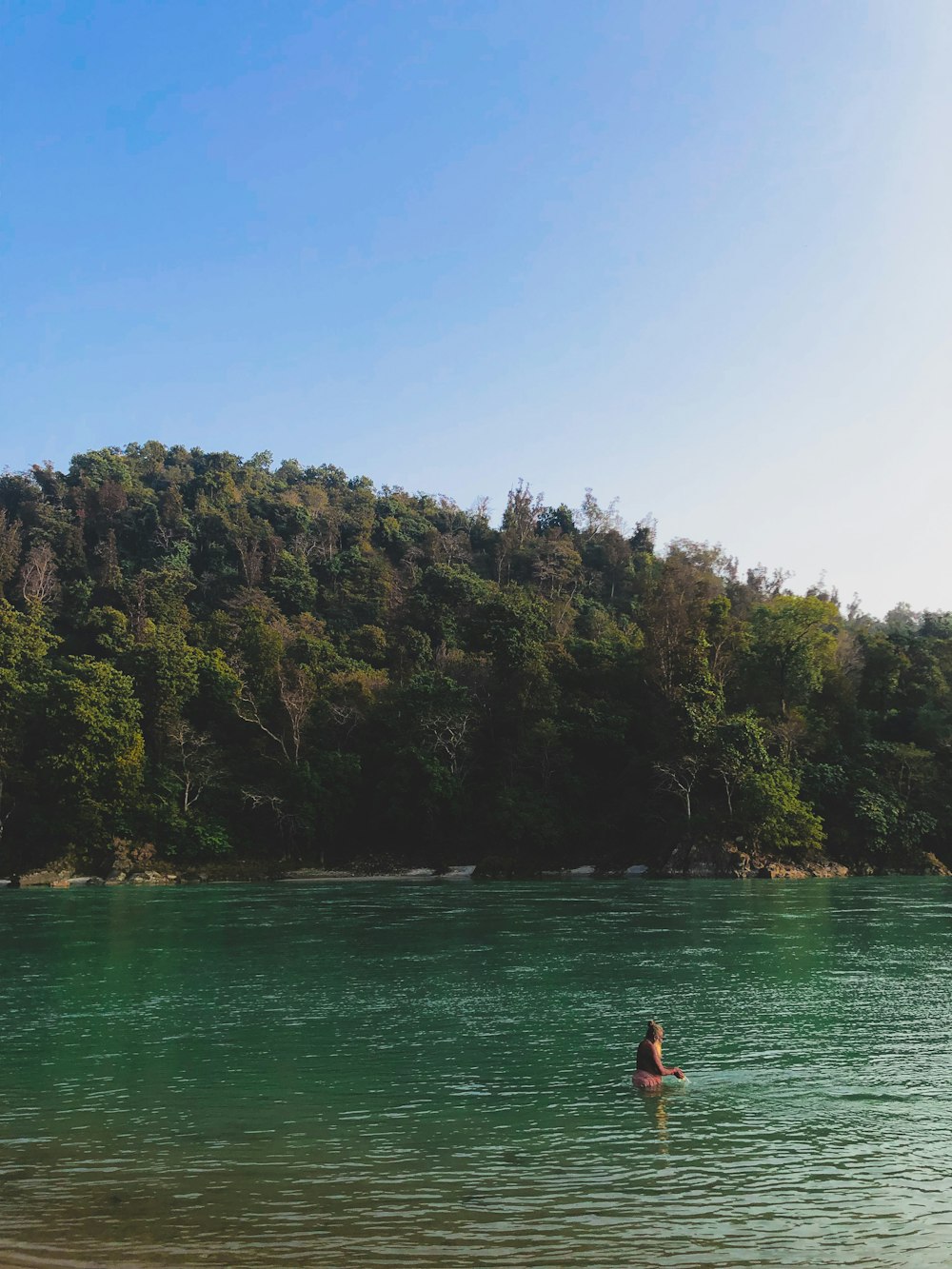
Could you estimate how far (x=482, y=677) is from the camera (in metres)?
73.9

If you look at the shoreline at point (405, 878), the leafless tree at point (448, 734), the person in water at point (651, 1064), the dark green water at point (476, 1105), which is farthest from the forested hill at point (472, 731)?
the person in water at point (651, 1064)

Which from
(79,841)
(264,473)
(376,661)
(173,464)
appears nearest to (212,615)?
(376,661)

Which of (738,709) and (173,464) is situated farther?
(173,464)

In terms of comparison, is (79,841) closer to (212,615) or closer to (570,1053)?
(212,615)

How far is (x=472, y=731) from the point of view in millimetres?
71562

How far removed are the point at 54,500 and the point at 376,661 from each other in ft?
182

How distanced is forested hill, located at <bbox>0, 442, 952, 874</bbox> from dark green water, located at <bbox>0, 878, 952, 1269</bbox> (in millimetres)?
34640

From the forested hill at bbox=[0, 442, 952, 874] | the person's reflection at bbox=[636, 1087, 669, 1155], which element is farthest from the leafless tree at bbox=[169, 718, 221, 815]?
the person's reflection at bbox=[636, 1087, 669, 1155]

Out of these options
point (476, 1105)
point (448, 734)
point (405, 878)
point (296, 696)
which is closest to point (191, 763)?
point (296, 696)

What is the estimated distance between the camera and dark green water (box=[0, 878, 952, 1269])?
9.70 meters

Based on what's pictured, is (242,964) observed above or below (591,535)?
below

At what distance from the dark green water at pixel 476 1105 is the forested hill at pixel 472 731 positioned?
34.6m

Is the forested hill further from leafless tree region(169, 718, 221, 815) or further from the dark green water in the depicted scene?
the dark green water

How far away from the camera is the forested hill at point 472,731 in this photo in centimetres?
6506
